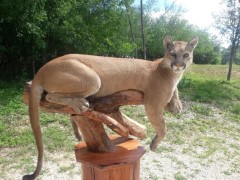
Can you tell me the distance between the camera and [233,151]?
6.86m

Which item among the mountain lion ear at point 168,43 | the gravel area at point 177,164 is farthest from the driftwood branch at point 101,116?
the gravel area at point 177,164

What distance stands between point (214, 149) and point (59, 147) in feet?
10.3

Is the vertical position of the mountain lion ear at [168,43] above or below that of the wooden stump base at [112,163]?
above

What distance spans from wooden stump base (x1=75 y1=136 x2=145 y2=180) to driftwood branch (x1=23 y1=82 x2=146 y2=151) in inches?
4.2

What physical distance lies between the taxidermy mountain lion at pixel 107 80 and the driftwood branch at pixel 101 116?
0.07 metres

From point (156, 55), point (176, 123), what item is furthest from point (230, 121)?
point (156, 55)

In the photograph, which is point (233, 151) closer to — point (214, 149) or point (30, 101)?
point (214, 149)

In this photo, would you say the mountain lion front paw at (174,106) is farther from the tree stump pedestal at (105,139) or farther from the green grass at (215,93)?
the green grass at (215,93)

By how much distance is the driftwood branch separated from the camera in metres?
2.98

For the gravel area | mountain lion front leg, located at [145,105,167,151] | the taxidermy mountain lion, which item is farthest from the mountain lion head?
the gravel area

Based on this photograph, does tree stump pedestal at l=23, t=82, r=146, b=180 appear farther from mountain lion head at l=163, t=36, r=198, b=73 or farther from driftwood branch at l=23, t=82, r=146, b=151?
mountain lion head at l=163, t=36, r=198, b=73

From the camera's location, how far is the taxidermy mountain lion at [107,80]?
288 centimetres

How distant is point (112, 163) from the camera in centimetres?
318

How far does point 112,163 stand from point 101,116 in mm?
524
